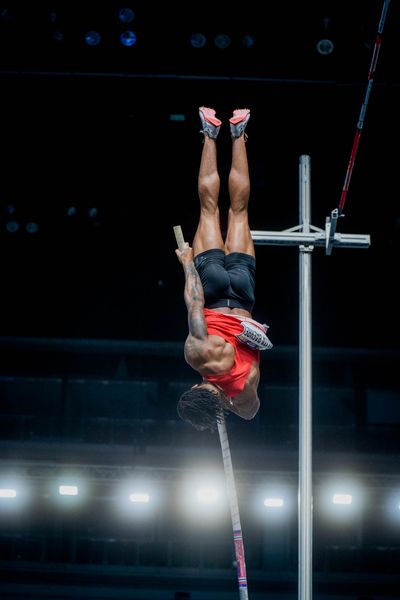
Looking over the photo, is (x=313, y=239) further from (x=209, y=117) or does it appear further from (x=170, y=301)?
(x=170, y=301)

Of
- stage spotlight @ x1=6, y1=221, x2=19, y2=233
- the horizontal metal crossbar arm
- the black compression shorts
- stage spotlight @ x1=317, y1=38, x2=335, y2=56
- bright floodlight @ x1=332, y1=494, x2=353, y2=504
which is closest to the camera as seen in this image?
the horizontal metal crossbar arm

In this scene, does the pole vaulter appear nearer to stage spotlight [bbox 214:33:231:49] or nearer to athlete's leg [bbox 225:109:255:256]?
athlete's leg [bbox 225:109:255:256]

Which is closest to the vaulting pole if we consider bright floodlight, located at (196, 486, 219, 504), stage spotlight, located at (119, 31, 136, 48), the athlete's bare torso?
the athlete's bare torso

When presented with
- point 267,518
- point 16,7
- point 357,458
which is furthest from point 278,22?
point 267,518

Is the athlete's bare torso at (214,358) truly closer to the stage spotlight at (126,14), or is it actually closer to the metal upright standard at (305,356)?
the metal upright standard at (305,356)

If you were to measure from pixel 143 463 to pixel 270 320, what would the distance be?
9.58 ft

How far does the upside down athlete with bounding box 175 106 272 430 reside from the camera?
4641mm

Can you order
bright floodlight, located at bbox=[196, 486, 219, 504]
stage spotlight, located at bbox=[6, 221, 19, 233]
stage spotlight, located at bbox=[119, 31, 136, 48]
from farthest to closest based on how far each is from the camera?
bright floodlight, located at bbox=[196, 486, 219, 504] → stage spotlight, located at bbox=[6, 221, 19, 233] → stage spotlight, located at bbox=[119, 31, 136, 48]

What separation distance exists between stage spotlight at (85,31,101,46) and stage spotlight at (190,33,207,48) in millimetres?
804

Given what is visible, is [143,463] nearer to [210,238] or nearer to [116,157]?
[116,157]

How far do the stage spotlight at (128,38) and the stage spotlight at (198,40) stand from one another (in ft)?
1.65

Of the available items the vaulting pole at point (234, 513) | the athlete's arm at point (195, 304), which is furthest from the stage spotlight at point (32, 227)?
the vaulting pole at point (234, 513)

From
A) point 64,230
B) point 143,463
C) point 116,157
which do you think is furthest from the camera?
point 143,463

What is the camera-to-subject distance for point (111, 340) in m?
13.7
